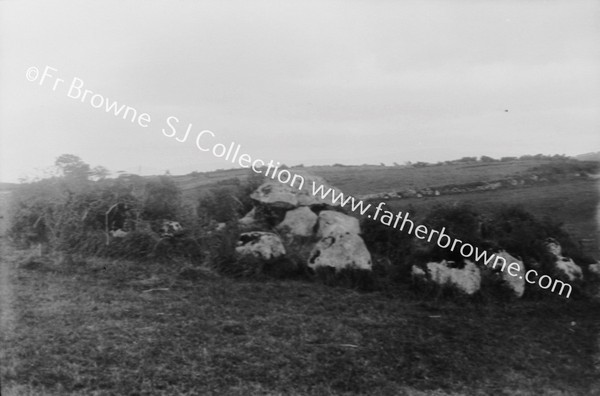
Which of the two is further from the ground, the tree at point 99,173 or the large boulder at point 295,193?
the large boulder at point 295,193

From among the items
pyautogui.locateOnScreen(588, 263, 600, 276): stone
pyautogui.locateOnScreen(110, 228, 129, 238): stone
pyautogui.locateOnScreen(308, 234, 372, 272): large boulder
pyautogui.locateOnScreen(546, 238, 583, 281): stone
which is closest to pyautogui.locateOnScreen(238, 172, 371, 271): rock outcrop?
pyautogui.locateOnScreen(308, 234, 372, 272): large boulder

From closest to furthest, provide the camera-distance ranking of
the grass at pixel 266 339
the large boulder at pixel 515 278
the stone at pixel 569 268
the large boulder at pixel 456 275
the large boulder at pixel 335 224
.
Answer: the grass at pixel 266 339
the large boulder at pixel 456 275
the large boulder at pixel 515 278
the stone at pixel 569 268
the large boulder at pixel 335 224

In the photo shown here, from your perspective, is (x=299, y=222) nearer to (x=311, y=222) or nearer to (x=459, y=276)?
(x=311, y=222)

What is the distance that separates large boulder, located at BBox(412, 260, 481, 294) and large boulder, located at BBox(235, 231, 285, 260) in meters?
2.22

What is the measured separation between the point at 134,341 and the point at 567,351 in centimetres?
534

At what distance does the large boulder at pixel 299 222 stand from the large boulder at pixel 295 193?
0.69 feet

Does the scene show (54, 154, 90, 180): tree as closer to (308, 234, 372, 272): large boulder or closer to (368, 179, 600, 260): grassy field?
(308, 234, 372, 272): large boulder

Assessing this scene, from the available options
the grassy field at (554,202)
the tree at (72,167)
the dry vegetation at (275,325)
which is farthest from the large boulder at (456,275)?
the tree at (72,167)

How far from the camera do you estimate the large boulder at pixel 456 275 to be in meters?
6.77

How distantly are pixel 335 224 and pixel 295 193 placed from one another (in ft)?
3.92

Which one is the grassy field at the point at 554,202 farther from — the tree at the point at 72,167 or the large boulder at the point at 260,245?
the tree at the point at 72,167

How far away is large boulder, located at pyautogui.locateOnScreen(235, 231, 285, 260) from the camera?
738 cm

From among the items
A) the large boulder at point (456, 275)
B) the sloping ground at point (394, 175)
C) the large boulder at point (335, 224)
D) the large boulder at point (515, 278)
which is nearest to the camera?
the large boulder at point (456, 275)

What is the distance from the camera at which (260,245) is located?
746cm
